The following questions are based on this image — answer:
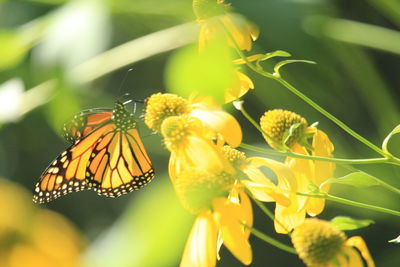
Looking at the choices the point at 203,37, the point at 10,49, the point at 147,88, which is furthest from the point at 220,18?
the point at 147,88

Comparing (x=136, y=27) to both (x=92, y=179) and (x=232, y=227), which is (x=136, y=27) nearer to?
(x=92, y=179)

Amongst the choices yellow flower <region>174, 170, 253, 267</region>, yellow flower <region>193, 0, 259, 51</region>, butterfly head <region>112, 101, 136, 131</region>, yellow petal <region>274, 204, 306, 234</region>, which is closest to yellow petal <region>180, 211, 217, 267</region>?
yellow flower <region>174, 170, 253, 267</region>

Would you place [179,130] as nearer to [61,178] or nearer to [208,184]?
[208,184]

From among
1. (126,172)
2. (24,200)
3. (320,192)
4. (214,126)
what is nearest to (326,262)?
(320,192)

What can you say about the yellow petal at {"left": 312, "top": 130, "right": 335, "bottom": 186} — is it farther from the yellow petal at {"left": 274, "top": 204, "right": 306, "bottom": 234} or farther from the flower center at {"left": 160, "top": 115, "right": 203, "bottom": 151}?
the flower center at {"left": 160, "top": 115, "right": 203, "bottom": 151}

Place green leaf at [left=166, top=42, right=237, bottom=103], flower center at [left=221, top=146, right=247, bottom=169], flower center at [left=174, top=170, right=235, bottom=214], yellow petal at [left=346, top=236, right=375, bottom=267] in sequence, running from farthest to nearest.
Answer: flower center at [left=221, top=146, right=247, bottom=169] → flower center at [left=174, top=170, right=235, bottom=214] → yellow petal at [left=346, top=236, right=375, bottom=267] → green leaf at [left=166, top=42, right=237, bottom=103]

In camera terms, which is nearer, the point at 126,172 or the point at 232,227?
the point at 232,227

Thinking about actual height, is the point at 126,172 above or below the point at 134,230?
below
